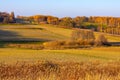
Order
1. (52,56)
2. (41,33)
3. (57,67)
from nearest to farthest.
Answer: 1. (57,67)
2. (52,56)
3. (41,33)

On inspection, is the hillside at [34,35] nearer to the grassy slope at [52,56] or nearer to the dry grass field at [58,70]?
the grassy slope at [52,56]

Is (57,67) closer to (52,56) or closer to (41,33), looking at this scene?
(52,56)

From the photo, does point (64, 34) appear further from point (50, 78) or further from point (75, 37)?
point (50, 78)

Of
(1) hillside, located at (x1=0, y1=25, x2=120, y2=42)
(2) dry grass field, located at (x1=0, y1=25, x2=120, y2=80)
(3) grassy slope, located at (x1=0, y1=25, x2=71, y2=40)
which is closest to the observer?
(2) dry grass field, located at (x1=0, y1=25, x2=120, y2=80)

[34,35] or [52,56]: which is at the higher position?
[52,56]

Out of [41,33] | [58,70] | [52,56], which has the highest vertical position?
[58,70]

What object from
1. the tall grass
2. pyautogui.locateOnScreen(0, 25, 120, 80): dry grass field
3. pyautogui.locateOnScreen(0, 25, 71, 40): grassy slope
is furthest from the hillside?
the tall grass

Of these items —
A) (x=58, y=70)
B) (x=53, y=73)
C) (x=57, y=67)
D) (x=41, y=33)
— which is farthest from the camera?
(x=41, y=33)

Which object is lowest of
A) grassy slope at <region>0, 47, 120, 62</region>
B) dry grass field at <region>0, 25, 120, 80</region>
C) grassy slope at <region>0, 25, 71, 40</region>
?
grassy slope at <region>0, 25, 71, 40</region>

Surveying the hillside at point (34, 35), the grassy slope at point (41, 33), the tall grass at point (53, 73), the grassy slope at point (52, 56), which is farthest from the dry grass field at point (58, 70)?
the grassy slope at point (41, 33)

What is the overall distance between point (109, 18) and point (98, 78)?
163 meters

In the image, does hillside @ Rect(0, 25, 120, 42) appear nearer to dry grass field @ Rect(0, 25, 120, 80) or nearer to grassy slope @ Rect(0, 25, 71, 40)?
grassy slope @ Rect(0, 25, 71, 40)

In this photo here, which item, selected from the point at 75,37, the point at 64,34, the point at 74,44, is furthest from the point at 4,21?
the point at 74,44

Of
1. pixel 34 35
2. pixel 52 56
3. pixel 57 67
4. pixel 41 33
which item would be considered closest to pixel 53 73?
pixel 57 67
